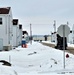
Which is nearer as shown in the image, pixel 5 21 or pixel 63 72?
pixel 63 72

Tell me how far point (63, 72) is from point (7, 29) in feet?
108

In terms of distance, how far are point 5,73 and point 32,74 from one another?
1904mm

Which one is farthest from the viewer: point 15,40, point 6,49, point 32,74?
point 15,40

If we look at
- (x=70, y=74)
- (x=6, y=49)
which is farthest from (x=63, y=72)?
(x=6, y=49)

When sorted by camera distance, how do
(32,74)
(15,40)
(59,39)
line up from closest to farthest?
Result: (32,74), (59,39), (15,40)

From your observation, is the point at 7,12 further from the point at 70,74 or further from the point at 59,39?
the point at 70,74

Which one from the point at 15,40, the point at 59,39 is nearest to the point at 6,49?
the point at 59,39

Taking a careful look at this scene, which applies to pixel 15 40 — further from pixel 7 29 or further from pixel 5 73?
pixel 5 73

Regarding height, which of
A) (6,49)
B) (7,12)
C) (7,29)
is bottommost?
(6,49)

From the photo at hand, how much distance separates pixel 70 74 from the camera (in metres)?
14.4

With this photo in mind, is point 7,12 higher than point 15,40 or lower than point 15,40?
higher

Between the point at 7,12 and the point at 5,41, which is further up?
the point at 7,12

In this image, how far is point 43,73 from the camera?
15.2 meters

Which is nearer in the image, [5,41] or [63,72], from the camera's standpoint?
[63,72]
